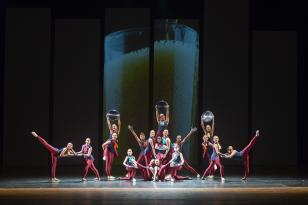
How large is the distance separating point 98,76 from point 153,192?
484 centimetres

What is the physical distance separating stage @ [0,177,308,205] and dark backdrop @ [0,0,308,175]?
2.89 metres

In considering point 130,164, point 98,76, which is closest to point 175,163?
point 130,164

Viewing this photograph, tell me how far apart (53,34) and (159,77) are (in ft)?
7.97

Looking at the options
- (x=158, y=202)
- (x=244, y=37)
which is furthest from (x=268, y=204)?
(x=244, y=37)

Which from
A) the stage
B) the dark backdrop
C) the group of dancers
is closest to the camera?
the stage

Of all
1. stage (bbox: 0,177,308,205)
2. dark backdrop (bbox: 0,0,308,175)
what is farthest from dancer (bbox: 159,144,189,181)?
dark backdrop (bbox: 0,0,308,175)

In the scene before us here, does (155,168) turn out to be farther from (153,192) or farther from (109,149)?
(153,192)

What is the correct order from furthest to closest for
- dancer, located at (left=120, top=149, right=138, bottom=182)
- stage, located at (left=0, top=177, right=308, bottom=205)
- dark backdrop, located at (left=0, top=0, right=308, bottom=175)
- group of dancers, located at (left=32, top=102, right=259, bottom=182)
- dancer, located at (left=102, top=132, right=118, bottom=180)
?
1. dark backdrop, located at (left=0, top=0, right=308, bottom=175)
2. dancer, located at (left=102, top=132, right=118, bottom=180)
3. dancer, located at (left=120, top=149, right=138, bottom=182)
4. group of dancers, located at (left=32, top=102, right=259, bottom=182)
5. stage, located at (left=0, top=177, right=308, bottom=205)

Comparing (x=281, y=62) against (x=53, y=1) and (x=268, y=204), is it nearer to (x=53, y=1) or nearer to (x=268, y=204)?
(x=53, y=1)

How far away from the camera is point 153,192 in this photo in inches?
300

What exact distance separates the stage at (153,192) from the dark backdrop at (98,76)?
289cm

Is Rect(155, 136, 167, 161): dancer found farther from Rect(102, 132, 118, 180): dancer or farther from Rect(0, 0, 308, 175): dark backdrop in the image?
Rect(0, 0, 308, 175): dark backdrop

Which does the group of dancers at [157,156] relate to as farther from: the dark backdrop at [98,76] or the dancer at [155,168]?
the dark backdrop at [98,76]

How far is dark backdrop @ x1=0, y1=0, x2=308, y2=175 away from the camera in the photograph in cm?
1191
